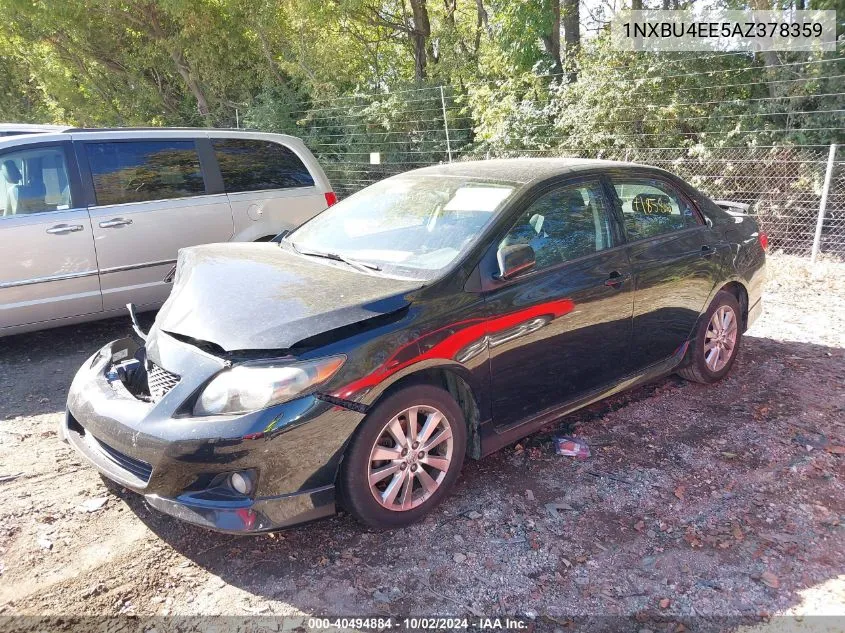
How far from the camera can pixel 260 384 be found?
2.71m

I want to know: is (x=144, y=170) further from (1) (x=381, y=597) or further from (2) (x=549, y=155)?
(2) (x=549, y=155)

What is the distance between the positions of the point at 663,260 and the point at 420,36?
12144mm

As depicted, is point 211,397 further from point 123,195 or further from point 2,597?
point 123,195

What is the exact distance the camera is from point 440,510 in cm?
328

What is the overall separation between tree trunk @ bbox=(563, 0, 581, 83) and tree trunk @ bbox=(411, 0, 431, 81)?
4.56 meters

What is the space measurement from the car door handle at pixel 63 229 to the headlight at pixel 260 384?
3.44m

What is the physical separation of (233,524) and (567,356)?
200 centimetres

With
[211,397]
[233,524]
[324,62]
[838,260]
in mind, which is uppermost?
[324,62]

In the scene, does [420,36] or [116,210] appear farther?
[420,36]

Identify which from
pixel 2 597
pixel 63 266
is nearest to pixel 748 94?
pixel 63 266

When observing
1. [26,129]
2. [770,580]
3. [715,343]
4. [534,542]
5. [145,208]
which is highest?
[26,129]

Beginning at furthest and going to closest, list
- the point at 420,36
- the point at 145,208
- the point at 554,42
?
1. the point at 420,36
2. the point at 554,42
3. the point at 145,208

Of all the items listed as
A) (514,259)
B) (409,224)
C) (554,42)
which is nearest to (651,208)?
(514,259)

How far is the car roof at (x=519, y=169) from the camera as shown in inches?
150
